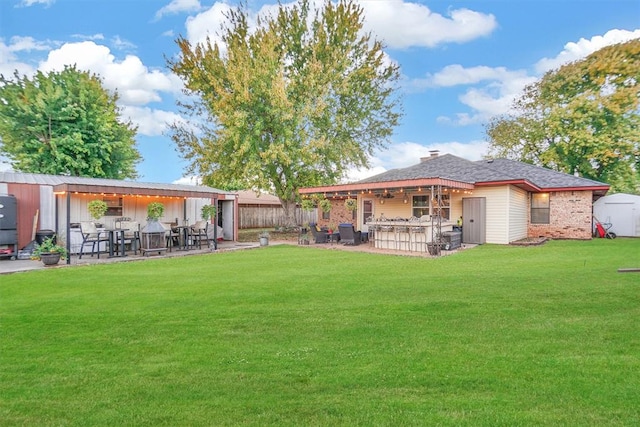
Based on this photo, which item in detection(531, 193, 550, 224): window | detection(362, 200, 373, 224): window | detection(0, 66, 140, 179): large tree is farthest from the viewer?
detection(0, 66, 140, 179): large tree

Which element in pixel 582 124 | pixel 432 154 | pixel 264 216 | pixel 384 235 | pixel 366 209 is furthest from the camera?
pixel 264 216

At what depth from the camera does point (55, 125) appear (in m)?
19.6

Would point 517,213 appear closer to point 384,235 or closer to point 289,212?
point 384,235

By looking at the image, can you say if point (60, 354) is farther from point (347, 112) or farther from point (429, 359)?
point (347, 112)

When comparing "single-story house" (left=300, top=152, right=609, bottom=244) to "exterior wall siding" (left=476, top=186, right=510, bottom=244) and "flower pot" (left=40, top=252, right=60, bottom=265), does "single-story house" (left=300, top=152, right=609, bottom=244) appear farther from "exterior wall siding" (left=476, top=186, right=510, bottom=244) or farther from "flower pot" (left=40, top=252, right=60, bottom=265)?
"flower pot" (left=40, top=252, right=60, bottom=265)

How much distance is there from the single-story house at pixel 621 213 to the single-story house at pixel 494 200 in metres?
1.42

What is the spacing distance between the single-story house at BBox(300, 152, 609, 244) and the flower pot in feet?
30.8

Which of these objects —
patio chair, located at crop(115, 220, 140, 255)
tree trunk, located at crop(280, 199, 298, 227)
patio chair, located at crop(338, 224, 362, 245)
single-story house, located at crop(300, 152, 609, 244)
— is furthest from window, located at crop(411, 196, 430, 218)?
patio chair, located at crop(115, 220, 140, 255)

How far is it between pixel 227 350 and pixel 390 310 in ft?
7.41

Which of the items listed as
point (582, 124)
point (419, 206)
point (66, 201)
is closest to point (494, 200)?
point (419, 206)

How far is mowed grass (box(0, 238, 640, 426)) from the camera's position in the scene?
2430 mm

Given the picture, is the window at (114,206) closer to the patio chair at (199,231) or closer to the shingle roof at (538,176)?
the patio chair at (199,231)

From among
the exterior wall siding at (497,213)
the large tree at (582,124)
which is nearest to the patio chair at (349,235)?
the exterior wall siding at (497,213)

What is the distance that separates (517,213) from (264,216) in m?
17.1
